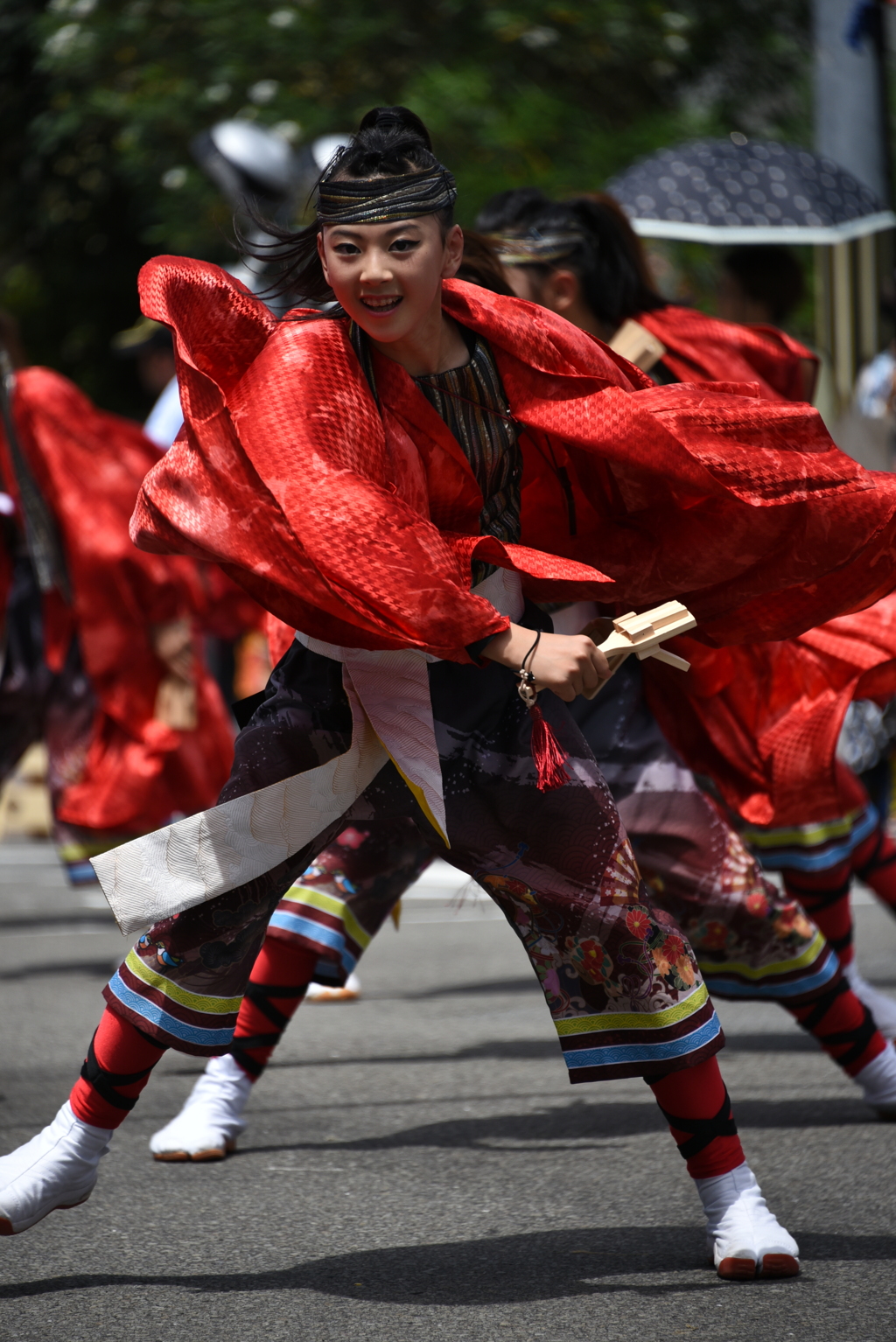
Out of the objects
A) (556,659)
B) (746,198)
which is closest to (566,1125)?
(556,659)

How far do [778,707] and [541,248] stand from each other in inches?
44.4

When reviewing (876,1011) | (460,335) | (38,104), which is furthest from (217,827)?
(38,104)

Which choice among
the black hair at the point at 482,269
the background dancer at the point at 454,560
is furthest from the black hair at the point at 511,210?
the background dancer at the point at 454,560

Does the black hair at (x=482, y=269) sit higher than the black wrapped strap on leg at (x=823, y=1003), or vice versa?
the black hair at (x=482, y=269)

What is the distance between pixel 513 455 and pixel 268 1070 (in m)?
2.10

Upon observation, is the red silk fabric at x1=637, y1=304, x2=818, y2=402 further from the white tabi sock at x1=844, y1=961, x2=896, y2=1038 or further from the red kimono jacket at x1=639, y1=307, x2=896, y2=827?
the white tabi sock at x1=844, y1=961, x2=896, y2=1038

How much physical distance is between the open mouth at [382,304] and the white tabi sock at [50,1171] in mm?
1244

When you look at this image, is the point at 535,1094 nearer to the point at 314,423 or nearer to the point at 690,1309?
the point at 690,1309

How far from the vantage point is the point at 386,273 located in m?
2.52

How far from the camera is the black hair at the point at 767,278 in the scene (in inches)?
196

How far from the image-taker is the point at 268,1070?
431cm

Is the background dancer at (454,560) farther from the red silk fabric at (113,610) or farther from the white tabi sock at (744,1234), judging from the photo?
the red silk fabric at (113,610)

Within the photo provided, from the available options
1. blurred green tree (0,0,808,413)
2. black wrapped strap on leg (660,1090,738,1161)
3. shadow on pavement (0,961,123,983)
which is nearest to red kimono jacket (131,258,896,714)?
black wrapped strap on leg (660,1090,738,1161)

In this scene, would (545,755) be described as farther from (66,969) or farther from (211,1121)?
(66,969)
